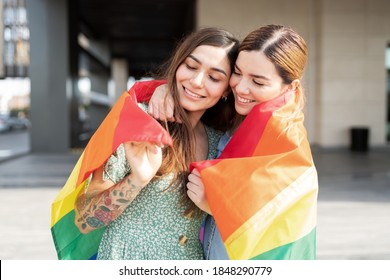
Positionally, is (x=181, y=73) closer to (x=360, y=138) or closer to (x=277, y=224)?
(x=277, y=224)

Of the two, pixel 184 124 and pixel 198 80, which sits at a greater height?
pixel 198 80

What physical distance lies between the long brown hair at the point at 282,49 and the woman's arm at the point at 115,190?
454 millimetres

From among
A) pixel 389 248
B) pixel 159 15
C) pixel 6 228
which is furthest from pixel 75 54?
pixel 389 248

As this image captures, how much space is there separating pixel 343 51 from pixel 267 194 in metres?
16.7

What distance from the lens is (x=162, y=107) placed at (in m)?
1.69

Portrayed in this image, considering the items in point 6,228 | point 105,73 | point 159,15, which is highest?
point 159,15

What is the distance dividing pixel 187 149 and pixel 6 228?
5129 millimetres

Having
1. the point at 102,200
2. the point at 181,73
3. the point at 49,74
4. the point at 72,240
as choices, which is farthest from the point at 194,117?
the point at 49,74

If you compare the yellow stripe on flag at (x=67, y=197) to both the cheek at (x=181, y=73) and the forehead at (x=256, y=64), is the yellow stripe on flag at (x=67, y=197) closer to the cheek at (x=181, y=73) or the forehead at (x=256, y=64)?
the cheek at (x=181, y=73)

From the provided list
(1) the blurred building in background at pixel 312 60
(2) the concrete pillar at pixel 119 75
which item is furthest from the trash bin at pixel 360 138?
(2) the concrete pillar at pixel 119 75

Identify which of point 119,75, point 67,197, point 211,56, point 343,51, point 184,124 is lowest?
point 119,75

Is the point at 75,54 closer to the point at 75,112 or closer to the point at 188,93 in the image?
the point at 75,112

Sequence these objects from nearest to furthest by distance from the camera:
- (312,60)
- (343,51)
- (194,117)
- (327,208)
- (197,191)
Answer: (197,191) → (194,117) → (327,208) → (343,51) → (312,60)

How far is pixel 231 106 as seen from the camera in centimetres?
198
